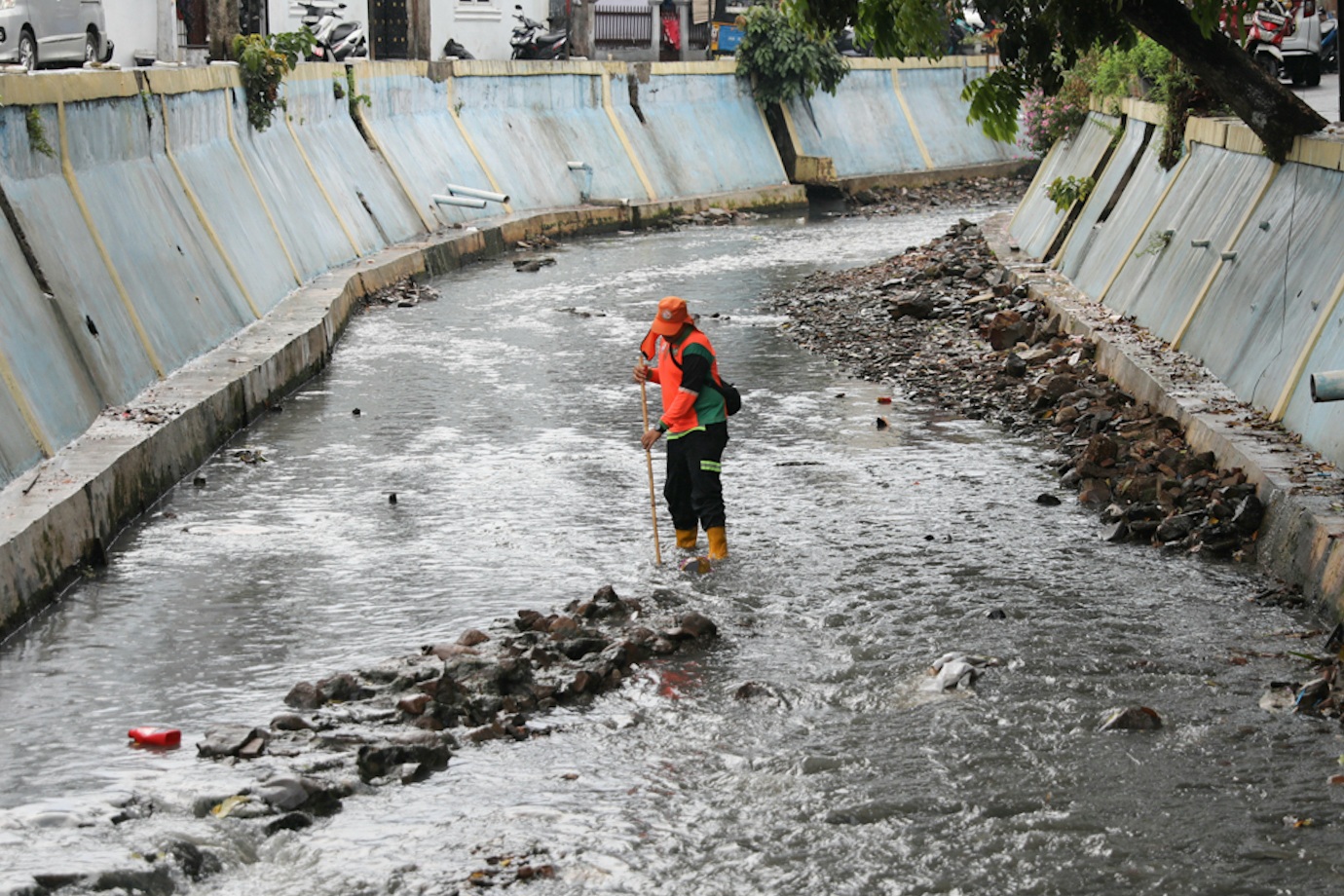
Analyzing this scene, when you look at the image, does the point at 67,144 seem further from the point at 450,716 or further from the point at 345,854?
the point at 345,854

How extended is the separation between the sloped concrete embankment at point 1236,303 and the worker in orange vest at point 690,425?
2884 millimetres

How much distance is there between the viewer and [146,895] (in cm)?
526

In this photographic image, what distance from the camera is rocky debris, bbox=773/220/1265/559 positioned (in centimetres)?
944

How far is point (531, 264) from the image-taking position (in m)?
22.8

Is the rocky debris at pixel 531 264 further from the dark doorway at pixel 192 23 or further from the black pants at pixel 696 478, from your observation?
the dark doorway at pixel 192 23

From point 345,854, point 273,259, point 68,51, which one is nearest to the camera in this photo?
point 345,854

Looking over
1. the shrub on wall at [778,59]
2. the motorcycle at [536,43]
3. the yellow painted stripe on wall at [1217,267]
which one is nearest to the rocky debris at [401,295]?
the yellow painted stripe on wall at [1217,267]

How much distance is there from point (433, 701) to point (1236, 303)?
23.3 feet

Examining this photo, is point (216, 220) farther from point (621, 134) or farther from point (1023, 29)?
point (621, 134)

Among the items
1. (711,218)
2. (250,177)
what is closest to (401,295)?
(250,177)

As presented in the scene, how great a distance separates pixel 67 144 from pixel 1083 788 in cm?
867

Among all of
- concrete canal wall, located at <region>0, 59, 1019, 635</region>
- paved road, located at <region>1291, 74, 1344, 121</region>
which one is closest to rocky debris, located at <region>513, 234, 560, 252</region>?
concrete canal wall, located at <region>0, 59, 1019, 635</region>

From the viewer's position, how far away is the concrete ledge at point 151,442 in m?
8.20

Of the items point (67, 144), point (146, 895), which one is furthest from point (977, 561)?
point (67, 144)
